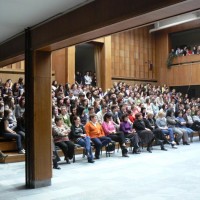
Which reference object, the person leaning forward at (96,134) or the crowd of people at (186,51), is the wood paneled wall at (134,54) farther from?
the person leaning forward at (96,134)

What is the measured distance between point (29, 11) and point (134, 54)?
15249 millimetres

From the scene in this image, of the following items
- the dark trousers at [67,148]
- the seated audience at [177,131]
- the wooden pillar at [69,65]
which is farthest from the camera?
the wooden pillar at [69,65]

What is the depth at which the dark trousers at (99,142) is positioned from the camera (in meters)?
7.53

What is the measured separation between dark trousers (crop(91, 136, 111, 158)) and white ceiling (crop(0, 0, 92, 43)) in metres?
3.67

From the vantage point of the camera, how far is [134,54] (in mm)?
18703

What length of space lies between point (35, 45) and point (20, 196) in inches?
88.9

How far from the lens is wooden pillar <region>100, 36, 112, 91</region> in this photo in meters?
15.9

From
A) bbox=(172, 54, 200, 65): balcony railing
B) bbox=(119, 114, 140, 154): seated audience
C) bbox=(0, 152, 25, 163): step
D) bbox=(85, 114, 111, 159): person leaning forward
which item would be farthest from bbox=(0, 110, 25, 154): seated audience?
bbox=(172, 54, 200, 65): balcony railing

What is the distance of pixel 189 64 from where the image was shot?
18.0 metres

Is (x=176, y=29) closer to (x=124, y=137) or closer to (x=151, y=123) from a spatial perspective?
(x=151, y=123)

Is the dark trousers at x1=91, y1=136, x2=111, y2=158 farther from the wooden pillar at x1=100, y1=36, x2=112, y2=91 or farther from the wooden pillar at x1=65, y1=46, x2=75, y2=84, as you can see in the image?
the wooden pillar at x1=100, y1=36, x2=112, y2=91

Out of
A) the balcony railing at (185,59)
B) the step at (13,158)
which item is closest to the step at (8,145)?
the step at (13,158)

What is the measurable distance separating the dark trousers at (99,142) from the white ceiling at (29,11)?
12.0 ft

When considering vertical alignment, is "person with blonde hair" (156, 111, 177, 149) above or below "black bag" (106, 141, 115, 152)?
above
